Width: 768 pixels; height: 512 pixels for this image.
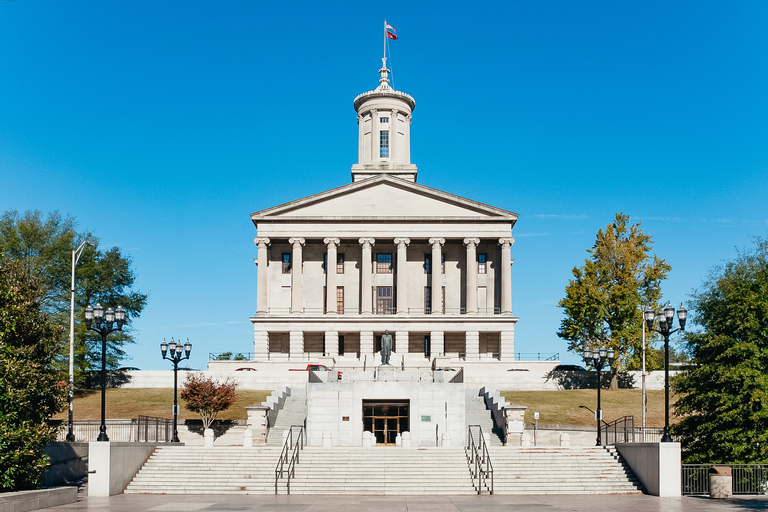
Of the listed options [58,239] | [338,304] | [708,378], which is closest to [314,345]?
[338,304]

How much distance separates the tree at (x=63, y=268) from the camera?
57.4 metres

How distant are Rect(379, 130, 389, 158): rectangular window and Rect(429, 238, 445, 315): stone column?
635 inches

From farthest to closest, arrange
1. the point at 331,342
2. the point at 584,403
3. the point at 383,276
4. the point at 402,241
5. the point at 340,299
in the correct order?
the point at 383,276 → the point at 340,299 → the point at 402,241 → the point at 331,342 → the point at 584,403

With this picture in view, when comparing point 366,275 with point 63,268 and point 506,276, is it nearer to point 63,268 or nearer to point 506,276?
point 506,276

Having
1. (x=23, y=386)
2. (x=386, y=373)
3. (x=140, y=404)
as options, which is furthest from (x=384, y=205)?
(x=23, y=386)

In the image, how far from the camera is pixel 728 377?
Answer: 109ft

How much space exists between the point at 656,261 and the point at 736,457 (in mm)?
35658

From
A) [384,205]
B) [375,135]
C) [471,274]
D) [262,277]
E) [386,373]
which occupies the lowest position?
[386,373]

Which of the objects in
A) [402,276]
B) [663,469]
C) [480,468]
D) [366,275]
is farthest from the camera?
[366,275]

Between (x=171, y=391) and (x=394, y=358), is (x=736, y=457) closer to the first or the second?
(x=394, y=358)

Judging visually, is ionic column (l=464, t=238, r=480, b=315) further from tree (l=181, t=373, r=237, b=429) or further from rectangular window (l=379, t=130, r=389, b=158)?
tree (l=181, t=373, r=237, b=429)

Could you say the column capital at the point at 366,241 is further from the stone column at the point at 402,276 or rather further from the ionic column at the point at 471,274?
the ionic column at the point at 471,274

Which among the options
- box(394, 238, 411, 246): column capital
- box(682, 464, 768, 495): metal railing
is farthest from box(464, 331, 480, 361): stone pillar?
box(682, 464, 768, 495): metal railing

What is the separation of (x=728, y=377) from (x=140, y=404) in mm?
36855
